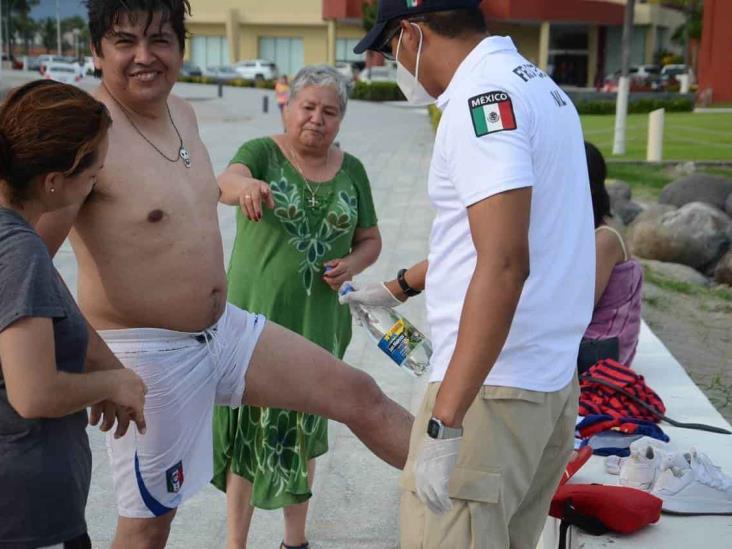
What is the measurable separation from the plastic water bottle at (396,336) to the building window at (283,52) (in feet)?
228

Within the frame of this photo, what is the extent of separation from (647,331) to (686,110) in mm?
29108

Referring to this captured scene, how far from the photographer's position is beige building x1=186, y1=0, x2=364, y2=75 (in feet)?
229

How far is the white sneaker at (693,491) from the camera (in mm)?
3631

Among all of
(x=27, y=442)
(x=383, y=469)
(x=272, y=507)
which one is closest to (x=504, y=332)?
(x=27, y=442)

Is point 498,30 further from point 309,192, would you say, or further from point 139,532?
point 139,532

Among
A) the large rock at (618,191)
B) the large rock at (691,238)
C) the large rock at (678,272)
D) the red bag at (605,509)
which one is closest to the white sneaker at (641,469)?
the red bag at (605,509)

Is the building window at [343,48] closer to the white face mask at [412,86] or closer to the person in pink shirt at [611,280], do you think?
the person in pink shirt at [611,280]

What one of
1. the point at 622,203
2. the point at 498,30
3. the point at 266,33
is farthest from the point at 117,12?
the point at 266,33

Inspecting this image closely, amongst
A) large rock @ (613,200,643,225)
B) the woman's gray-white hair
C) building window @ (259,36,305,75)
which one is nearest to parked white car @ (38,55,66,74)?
building window @ (259,36,305,75)

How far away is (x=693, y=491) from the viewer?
12.0 ft

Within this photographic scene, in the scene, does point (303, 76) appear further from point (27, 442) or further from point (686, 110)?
point (686, 110)

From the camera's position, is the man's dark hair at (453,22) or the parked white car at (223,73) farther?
the parked white car at (223,73)

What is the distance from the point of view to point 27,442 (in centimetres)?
238

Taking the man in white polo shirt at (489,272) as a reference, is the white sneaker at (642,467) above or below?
below
